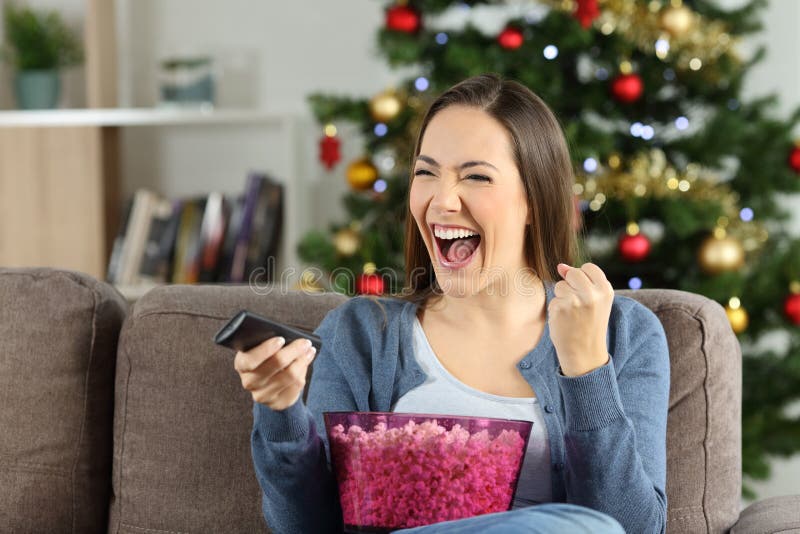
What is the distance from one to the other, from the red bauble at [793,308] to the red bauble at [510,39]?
1.00 metres

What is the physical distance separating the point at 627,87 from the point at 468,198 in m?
1.41

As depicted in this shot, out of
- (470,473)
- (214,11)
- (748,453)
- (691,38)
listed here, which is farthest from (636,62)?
(470,473)

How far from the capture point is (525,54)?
259cm

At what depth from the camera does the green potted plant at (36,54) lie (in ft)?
10.6

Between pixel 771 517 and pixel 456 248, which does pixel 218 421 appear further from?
pixel 771 517

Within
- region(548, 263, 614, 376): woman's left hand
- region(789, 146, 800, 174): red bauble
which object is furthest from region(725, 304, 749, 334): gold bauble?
region(548, 263, 614, 376): woman's left hand

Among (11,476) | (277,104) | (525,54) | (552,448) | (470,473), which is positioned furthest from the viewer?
(277,104)

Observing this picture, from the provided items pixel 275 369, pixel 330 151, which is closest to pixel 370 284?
pixel 330 151

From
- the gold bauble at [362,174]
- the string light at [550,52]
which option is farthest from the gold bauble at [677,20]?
the gold bauble at [362,174]

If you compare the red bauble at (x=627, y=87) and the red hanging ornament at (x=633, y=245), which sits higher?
the red bauble at (x=627, y=87)

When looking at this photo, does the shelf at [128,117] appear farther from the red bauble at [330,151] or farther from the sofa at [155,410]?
the sofa at [155,410]

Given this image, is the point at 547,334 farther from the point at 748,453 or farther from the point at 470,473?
the point at 748,453

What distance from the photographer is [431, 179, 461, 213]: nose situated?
132 centimetres

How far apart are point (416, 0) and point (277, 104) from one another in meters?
0.86
